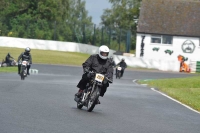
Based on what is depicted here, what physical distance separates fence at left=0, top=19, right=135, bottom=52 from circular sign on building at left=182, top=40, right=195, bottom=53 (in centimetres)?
677

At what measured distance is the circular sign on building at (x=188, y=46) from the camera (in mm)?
65875

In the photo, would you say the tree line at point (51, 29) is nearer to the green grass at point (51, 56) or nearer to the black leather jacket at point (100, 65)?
the green grass at point (51, 56)

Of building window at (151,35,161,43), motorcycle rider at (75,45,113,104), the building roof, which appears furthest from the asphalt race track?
the building roof

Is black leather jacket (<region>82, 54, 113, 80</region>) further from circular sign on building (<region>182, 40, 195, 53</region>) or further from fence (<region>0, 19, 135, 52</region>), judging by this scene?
fence (<region>0, 19, 135, 52</region>)

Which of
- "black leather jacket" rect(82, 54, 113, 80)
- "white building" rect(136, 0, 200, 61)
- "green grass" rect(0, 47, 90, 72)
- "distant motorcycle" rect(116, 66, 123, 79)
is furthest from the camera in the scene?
"white building" rect(136, 0, 200, 61)

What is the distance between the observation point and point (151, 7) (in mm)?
68312

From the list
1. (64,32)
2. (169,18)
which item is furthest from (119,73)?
(64,32)

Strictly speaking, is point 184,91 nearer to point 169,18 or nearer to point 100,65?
point 100,65

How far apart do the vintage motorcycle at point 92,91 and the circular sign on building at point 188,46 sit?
166 ft

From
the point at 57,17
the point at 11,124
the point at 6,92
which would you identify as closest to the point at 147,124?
the point at 11,124

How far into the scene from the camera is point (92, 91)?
15578 millimetres

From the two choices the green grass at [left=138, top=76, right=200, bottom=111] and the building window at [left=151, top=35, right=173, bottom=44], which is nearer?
the green grass at [left=138, top=76, right=200, bottom=111]

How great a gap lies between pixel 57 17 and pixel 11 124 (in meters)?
80.1

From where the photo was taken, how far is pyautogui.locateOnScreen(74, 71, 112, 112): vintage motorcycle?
50.4 feet
